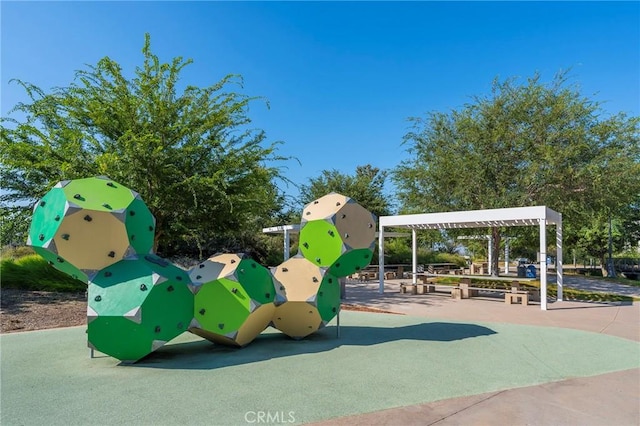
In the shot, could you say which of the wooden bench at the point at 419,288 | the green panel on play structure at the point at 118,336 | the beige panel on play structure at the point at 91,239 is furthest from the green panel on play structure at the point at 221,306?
the wooden bench at the point at 419,288

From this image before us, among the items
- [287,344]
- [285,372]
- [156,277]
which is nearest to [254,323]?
[287,344]

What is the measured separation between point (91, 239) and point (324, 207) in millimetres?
3937

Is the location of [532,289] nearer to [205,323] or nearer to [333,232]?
[333,232]

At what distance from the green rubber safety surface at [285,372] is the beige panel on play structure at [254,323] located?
0.22m

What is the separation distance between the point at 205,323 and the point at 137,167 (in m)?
6.78

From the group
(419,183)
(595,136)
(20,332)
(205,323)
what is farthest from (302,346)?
(595,136)

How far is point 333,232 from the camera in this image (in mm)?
7625

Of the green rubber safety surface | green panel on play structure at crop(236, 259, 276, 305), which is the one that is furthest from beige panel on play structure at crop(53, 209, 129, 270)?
green panel on play structure at crop(236, 259, 276, 305)

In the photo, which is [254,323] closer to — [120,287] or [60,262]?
[120,287]

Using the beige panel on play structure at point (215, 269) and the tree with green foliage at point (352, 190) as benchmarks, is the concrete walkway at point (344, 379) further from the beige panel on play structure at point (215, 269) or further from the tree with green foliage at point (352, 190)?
the tree with green foliage at point (352, 190)

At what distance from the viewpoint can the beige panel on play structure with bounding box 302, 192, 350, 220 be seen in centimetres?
772

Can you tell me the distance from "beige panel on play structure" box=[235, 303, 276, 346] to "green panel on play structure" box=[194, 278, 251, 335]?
0.44ft

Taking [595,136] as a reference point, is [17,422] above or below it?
below

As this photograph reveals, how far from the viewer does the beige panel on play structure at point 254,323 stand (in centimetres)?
676
